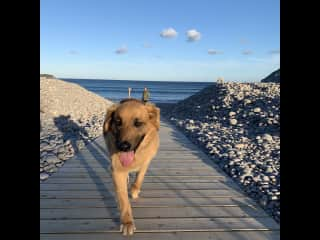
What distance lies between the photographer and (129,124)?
12.3 ft

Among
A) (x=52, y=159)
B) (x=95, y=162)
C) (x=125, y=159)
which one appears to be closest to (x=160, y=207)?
(x=125, y=159)

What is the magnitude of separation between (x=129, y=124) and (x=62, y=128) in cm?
732

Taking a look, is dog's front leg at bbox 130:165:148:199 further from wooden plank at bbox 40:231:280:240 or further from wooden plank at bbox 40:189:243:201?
wooden plank at bbox 40:231:280:240

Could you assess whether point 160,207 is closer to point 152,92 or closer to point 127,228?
point 127,228

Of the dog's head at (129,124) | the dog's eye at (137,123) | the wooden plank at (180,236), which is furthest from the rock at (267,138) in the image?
the wooden plank at (180,236)

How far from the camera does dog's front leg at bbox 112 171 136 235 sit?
3.08m

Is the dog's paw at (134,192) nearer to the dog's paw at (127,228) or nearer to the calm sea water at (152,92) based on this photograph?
the dog's paw at (127,228)

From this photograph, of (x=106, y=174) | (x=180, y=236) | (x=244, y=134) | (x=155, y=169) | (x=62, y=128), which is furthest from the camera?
(x=62, y=128)

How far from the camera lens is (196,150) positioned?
7.21 m

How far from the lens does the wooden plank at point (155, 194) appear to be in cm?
405

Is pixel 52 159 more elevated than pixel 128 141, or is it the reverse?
pixel 128 141

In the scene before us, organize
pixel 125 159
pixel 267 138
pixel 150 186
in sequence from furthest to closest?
1. pixel 267 138
2. pixel 150 186
3. pixel 125 159
